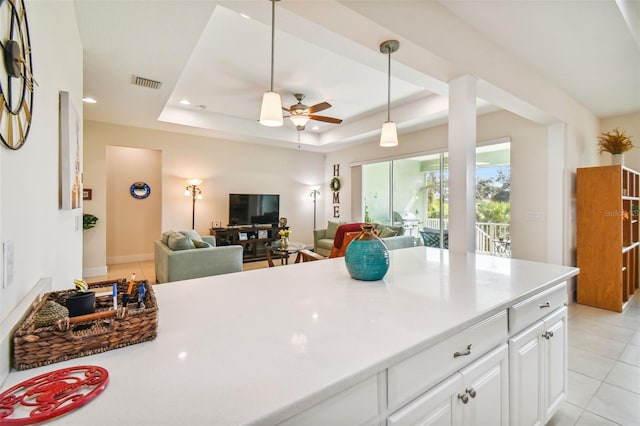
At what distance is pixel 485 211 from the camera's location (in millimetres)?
4777

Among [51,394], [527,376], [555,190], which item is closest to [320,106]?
[555,190]

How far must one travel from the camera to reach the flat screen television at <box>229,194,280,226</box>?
617cm

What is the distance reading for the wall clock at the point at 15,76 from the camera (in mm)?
676

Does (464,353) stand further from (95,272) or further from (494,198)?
(95,272)

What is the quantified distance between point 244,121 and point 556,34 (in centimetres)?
479

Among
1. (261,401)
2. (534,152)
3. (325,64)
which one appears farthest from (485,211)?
(261,401)

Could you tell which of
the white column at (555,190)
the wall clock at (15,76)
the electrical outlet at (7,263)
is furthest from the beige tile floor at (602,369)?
the wall clock at (15,76)

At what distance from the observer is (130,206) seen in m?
6.03

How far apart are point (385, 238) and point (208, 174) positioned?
3.88m

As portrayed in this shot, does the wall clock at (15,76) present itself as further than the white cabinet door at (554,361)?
No

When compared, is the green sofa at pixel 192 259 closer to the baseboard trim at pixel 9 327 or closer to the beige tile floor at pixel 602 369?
the baseboard trim at pixel 9 327

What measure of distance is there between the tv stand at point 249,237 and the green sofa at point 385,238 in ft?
3.56

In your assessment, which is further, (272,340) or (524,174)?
(524,174)

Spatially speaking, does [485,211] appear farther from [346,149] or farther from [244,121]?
[244,121]
